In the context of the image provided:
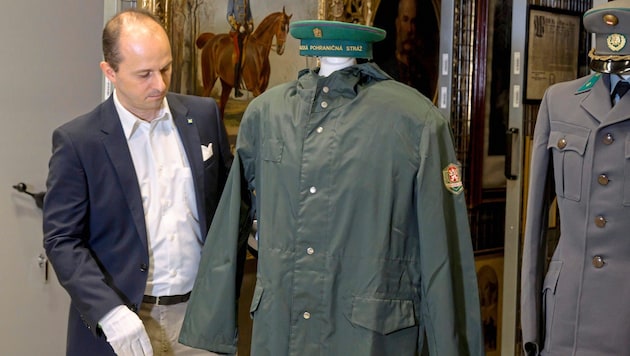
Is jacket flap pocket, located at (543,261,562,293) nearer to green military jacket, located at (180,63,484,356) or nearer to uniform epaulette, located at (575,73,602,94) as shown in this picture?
green military jacket, located at (180,63,484,356)

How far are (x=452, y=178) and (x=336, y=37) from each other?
0.43 m

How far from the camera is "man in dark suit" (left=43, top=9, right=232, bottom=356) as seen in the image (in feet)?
7.29

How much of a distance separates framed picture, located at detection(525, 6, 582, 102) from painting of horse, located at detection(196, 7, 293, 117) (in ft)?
3.63

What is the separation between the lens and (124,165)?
2.25 meters

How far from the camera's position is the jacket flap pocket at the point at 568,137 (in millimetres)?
2072

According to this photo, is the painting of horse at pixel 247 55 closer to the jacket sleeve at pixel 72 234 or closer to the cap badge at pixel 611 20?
the jacket sleeve at pixel 72 234

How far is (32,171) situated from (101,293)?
4.96ft

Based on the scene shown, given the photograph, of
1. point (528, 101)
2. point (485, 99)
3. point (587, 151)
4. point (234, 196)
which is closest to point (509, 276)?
point (528, 101)

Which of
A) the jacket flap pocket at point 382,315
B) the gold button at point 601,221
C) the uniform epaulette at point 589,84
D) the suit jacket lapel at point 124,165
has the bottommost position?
the jacket flap pocket at point 382,315

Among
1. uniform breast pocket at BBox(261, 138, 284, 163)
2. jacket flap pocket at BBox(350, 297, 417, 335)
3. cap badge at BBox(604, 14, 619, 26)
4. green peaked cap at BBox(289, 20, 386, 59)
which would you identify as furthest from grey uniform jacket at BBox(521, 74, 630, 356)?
uniform breast pocket at BBox(261, 138, 284, 163)

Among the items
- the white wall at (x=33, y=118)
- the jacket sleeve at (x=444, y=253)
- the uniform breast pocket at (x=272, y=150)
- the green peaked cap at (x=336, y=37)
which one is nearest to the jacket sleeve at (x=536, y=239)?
the jacket sleeve at (x=444, y=253)

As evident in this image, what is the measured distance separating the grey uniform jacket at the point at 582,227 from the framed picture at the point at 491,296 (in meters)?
2.59

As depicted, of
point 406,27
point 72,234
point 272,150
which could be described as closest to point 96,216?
point 72,234

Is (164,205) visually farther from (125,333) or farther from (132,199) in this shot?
(125,333)
